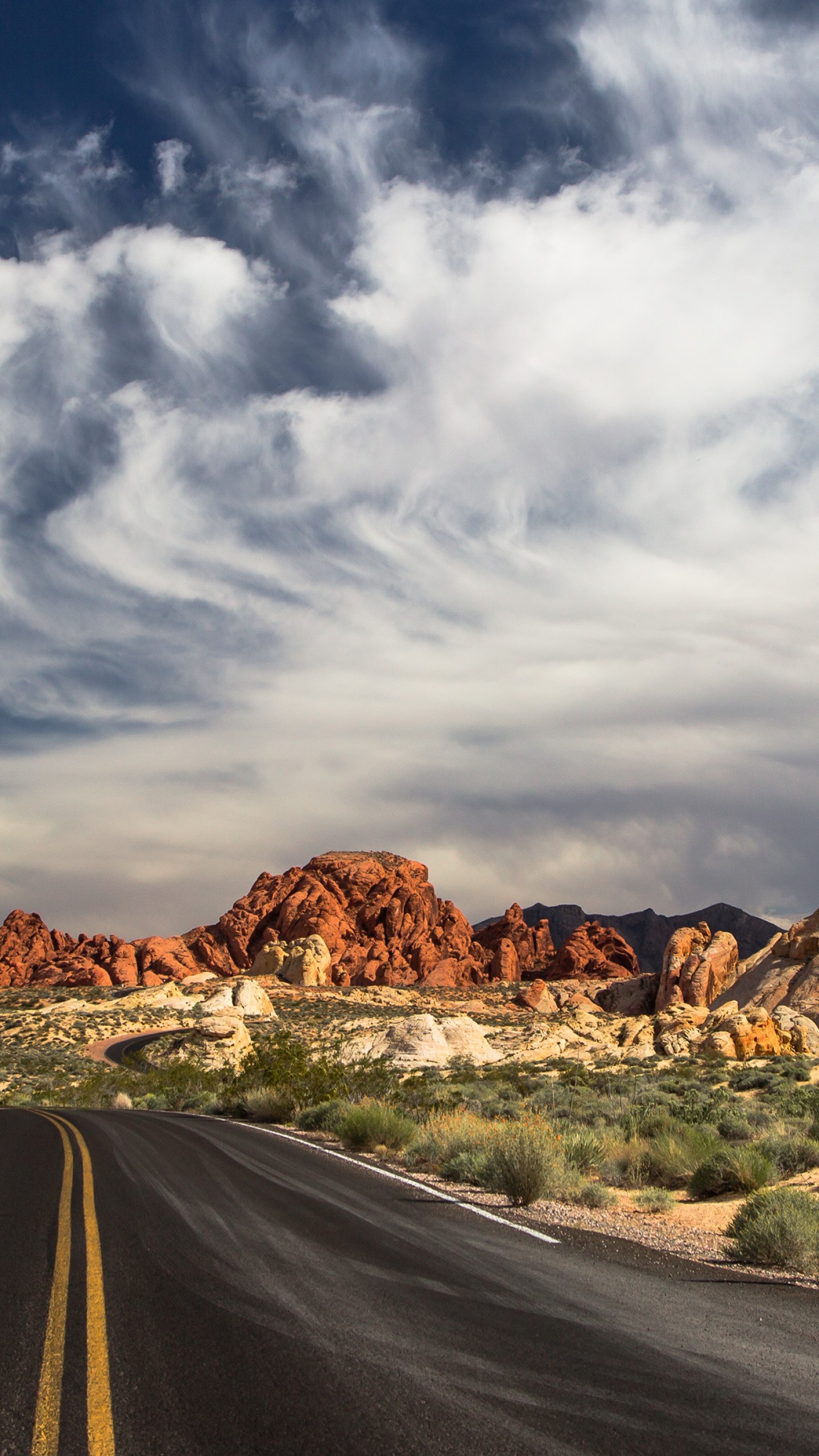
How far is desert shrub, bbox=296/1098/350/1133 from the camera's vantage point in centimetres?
1841

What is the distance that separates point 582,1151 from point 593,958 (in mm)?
96454

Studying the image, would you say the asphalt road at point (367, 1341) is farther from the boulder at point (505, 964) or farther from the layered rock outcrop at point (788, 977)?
the boulder at point (505, 964)

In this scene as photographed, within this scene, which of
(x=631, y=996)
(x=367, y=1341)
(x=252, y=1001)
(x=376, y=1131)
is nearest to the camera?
(x=367, y=1341)

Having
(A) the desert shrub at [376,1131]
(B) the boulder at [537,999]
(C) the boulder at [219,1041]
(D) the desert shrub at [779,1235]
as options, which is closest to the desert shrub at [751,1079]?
(A) the desert shrub at [376,1131]

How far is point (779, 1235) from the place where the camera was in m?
8.53

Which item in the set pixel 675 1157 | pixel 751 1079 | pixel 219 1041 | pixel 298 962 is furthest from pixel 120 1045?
pixel 675 1157

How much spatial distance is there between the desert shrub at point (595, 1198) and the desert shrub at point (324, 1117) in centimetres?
754

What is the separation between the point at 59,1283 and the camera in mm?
6586

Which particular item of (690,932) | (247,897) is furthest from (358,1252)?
(247,897)

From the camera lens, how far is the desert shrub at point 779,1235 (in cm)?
841

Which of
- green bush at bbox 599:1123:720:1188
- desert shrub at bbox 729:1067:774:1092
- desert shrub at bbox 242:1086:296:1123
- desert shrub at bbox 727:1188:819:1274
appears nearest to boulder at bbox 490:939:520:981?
desert shrub at bbox 729:1067:774:1092

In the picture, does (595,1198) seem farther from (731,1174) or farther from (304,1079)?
(304,1079)

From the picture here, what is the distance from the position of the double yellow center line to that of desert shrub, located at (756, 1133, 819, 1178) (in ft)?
35.6

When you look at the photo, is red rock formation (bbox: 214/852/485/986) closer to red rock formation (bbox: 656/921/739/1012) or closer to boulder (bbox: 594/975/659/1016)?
boulder (bbox: 594/975/659/1016)
